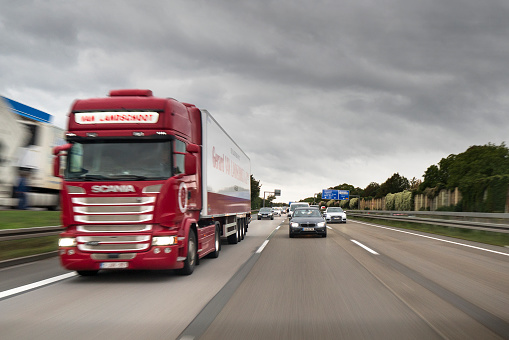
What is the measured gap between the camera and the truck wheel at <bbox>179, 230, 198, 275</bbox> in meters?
9.88

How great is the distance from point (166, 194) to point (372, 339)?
4.97 meters

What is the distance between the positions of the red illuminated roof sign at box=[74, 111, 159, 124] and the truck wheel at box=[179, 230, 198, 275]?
2.50m

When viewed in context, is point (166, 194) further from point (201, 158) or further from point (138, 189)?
point (201, 158)

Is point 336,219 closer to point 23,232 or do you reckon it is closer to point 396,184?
point 23,232

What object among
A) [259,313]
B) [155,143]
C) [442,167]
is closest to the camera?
[259,313]

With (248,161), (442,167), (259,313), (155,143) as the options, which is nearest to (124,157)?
(155,143)

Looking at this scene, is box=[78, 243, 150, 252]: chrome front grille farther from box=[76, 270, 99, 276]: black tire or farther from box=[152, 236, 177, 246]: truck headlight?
box=[76, 270, 99, 276]: black tire

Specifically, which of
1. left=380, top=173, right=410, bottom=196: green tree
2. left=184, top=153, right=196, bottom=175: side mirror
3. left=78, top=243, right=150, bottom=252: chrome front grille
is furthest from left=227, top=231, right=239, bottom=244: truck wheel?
left=380, top=173, right=410, bottom=196: green tree

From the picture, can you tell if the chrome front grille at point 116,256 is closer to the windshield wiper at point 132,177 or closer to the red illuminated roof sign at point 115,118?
the windshield wiper at point 132,177

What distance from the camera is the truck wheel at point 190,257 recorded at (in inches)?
389

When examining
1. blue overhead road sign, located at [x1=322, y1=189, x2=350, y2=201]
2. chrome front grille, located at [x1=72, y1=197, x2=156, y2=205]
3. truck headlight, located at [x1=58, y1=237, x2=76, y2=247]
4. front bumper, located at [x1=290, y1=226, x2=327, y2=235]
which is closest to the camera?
chrome front grille, located at [x1=72, y1=197, x2=156, y2=205]

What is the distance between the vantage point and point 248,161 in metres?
24.6

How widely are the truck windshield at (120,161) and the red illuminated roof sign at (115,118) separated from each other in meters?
0.41

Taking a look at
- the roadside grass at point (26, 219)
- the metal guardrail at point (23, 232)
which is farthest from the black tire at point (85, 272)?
the roadside grass at point (26, 219)
